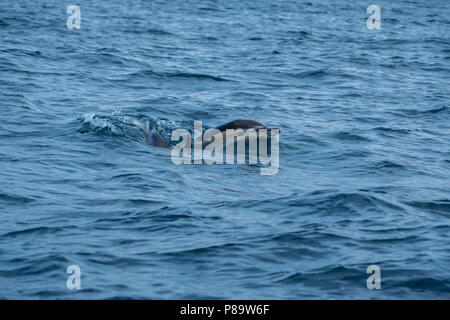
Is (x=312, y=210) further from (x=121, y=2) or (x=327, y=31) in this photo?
(x=121, y=2)

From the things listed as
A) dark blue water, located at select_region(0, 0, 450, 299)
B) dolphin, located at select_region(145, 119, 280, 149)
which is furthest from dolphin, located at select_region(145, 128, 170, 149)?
dark blue water, located at select_region(0, 0, 450, 299)

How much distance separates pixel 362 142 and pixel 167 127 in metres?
3.88

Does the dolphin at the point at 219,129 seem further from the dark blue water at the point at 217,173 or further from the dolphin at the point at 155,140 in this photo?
the dark blue water at the point at 217,173

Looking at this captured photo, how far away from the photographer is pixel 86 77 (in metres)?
20.8

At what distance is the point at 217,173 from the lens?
40.1 ft

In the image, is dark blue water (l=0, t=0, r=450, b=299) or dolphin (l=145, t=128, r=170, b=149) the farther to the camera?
dolphin (l=145, t=128, r=170, b=149)

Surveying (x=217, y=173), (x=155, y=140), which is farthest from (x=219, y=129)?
(x=217, y=173)

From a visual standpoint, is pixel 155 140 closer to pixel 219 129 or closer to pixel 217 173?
pixel 219 129

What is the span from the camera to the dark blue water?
826 centimetres

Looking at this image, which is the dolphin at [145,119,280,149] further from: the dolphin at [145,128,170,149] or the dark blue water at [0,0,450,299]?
the dark blue water at [0,0,450,299]

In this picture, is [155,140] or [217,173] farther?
[155,140]

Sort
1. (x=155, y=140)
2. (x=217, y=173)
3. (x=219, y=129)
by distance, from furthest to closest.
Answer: (x=219, y=129), (x=155, y=140), (x=217, y=173)

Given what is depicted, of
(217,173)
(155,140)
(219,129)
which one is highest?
(219,129)

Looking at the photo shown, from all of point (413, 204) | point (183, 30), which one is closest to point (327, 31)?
point (183, 30)
